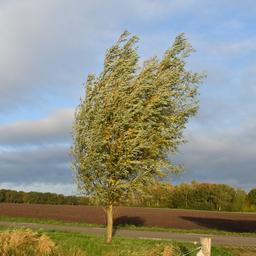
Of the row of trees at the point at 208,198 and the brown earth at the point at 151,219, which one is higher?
the row of trees at the point at 208,198

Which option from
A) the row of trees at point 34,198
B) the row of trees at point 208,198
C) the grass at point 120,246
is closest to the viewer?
the grass at point 120,246

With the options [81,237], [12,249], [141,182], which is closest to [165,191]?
[141,182]

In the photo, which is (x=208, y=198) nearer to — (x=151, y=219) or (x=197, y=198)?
(x=197, y=198)

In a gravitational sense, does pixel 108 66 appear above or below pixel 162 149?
above

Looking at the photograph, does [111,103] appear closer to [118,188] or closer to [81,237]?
[118,188]

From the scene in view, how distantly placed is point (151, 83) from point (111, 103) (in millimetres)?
1679

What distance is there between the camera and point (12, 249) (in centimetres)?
1723

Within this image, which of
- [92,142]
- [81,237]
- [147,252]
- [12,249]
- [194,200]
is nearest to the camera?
[12,249]

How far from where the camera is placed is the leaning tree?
71.5 feet

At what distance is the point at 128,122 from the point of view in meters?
21.8

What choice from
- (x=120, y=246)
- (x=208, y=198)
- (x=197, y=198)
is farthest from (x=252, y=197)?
(x=120, y=246)

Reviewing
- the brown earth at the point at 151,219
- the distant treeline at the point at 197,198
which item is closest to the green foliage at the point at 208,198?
the distant treeline at the point at 197,198

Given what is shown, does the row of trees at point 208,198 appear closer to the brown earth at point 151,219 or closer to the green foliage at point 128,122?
the brown earth at point 151,219

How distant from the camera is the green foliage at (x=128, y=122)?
21.8 meters
